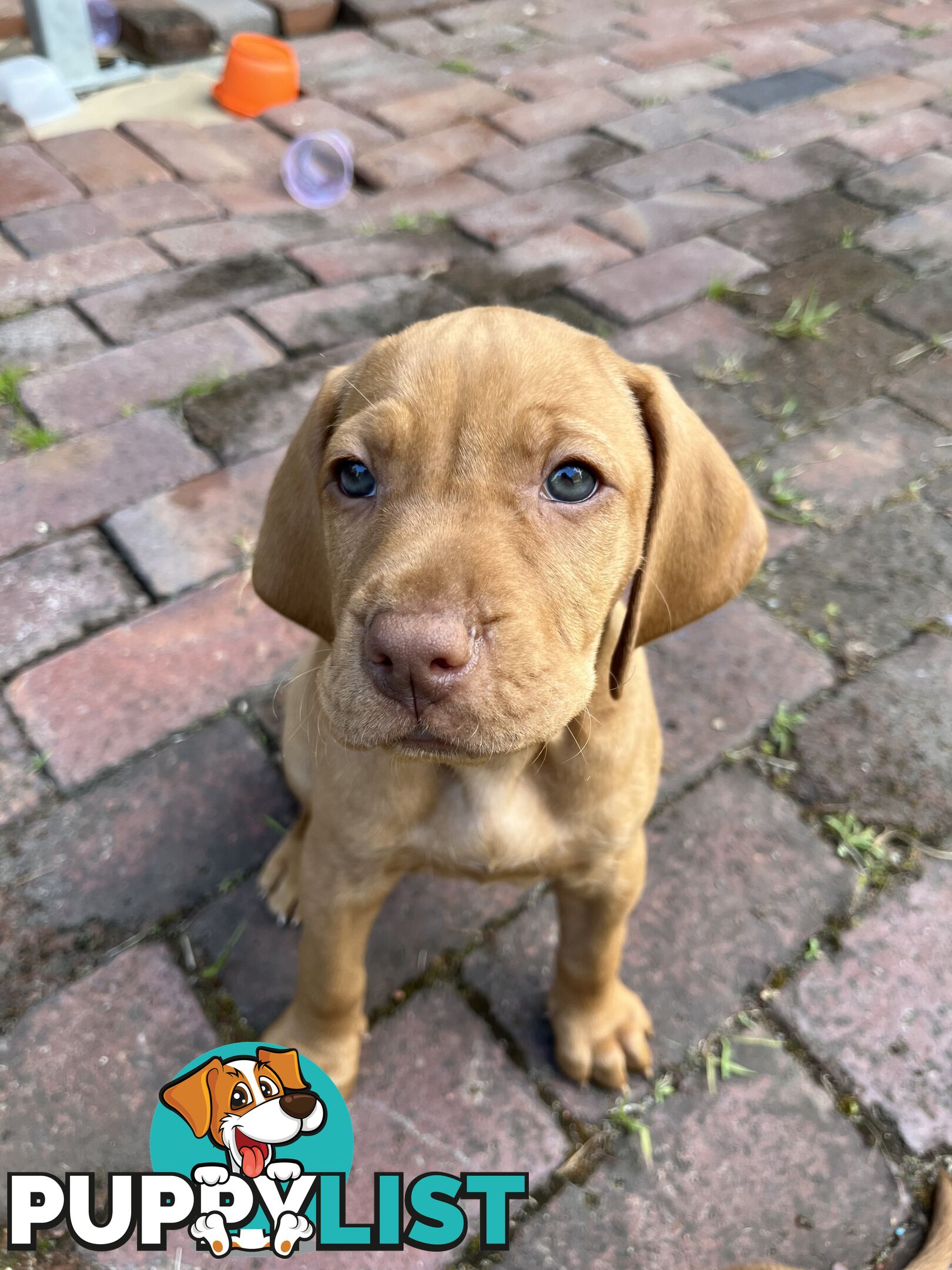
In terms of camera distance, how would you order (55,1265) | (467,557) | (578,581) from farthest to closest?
(55,1265) < (578,581) < (467,557)

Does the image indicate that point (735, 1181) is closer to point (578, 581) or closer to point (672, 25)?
point (578, 581)

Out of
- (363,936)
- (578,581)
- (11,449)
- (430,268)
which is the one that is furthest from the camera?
(430,268)

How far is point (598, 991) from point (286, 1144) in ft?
2.61

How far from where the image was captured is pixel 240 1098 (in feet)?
6.72

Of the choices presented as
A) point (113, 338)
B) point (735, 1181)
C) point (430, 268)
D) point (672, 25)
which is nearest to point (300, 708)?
point (735, 1181)

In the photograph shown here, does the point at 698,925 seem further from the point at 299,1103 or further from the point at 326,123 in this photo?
the point at 326,123

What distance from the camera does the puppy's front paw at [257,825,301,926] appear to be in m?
2.61

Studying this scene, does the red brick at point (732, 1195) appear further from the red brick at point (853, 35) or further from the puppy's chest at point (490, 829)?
the red brick at point (853, 35)

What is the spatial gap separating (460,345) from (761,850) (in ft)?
5.82

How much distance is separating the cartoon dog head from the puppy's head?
92 centimetres

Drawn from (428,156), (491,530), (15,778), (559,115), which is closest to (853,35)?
(559,115)

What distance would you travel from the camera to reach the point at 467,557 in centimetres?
163

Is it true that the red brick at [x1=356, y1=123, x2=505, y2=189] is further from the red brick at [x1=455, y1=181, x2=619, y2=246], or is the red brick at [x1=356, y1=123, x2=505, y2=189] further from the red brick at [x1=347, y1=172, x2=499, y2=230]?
the red brick at [x1=455, y1=181, x2=619, y2=246]

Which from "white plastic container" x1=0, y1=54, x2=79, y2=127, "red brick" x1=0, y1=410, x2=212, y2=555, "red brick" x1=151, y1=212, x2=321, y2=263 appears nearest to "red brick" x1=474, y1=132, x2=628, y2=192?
"red brick" x1=151, y1=212, x2=321, y2=263
